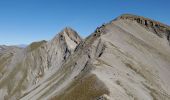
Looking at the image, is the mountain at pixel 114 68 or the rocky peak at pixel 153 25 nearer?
the mountain at pixel 114 68

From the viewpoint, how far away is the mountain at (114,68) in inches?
3297

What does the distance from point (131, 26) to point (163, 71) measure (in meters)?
35.1

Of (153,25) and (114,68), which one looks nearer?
(114,68)

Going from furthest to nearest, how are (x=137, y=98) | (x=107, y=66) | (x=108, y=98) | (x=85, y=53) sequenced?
(x=85, y=53) → (x=107, y=66) → (x=137, y=98) → (x=108, y=98)

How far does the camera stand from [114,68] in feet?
332

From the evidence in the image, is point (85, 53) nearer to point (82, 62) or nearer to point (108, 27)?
point (82, 62)

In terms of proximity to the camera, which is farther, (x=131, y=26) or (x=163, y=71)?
(x=131, y=26)

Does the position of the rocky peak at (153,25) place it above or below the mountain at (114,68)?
above

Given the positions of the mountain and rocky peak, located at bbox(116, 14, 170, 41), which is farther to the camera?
rocky peak, located at bbox(116, 14, 170, 41)

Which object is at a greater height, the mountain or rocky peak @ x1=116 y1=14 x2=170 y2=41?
rocky peak @ x1=116 y1=14 x2=170 y2=41

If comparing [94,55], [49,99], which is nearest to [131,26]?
[94,55]

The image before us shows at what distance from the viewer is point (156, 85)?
110750 millimetres

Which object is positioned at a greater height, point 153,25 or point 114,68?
point 153,25

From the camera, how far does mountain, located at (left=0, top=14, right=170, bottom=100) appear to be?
83.8m
